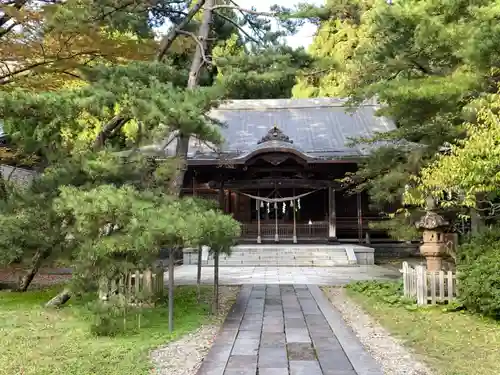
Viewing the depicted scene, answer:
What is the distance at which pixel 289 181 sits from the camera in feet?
62.8

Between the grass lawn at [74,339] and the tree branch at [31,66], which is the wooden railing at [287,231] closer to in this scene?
the grass lawn at [74,339]

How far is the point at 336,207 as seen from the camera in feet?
66.9

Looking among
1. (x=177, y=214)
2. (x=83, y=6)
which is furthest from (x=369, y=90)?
(x=83, y=6)

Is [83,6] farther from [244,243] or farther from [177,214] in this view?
[244,243]

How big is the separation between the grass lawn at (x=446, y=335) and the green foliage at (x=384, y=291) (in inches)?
4.0

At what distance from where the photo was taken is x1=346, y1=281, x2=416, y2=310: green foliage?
8567 millimetres

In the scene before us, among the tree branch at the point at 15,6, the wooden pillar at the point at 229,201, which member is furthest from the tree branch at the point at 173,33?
the wooden pillar at the point at 229,201

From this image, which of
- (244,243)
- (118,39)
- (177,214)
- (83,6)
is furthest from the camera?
(244,243)

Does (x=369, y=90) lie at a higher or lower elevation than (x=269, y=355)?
higher

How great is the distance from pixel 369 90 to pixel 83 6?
5508 millimetres

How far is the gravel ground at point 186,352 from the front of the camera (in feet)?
16.2

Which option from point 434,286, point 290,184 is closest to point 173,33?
point 434,286

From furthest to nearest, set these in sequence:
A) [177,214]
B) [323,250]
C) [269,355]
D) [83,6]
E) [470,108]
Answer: [323,250] → [83,6] → [470,108] → [177,214] → [269,355]

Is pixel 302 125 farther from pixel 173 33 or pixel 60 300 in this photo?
pixel 60 300
